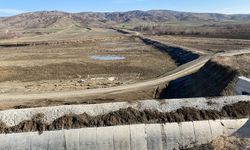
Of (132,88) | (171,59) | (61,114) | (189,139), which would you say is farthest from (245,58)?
(61,114)

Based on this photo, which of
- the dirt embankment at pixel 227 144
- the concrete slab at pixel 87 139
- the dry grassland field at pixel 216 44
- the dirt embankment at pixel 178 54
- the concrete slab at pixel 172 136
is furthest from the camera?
the dry grassland field at pixel 216 44

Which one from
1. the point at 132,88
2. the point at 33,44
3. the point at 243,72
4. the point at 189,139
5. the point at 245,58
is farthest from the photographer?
the point at 33,44

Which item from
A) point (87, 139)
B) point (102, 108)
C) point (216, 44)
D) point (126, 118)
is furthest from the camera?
point (216, 44)

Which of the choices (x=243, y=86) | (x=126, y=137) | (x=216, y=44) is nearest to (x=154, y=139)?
(x=126, y=137)

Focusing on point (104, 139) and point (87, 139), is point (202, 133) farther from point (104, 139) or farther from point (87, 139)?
point (87, 139)

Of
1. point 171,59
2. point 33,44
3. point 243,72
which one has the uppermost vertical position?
point 33,44

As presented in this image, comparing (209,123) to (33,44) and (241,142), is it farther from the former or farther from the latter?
(33,44)

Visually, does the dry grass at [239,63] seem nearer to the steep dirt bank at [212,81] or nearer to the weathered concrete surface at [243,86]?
the steep dirt bank at [212,81]

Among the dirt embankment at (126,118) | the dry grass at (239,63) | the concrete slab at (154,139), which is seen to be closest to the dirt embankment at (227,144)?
the concrete slab at (154,139)
